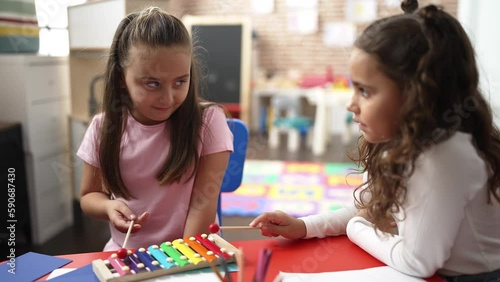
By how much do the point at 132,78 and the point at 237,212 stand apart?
1.87 meters

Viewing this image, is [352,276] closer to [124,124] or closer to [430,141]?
[430,141]

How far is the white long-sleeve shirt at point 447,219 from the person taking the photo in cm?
68

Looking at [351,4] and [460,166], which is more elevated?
[351,4]

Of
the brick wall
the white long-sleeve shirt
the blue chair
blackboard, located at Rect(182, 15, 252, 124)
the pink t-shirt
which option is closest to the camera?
the white long-sleeve shirt

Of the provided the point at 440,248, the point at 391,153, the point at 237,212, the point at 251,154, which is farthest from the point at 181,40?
the point at 251,154

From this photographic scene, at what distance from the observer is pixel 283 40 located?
220 inches

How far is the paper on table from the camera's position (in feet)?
2.39

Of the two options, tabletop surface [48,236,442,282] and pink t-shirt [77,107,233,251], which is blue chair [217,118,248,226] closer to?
pink t-shirt [77,107,233,251]

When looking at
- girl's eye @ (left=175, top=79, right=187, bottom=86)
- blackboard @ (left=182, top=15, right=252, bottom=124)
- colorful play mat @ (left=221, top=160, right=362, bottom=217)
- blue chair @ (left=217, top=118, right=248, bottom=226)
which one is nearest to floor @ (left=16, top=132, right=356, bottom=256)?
colorful play mat @ (left=221, top=160, right=362, bottom=217)

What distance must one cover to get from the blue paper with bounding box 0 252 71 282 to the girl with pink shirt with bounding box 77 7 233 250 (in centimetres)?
26

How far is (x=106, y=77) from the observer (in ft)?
3.65

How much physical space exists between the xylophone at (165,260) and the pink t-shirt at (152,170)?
321 mm

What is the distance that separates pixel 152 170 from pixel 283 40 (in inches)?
185

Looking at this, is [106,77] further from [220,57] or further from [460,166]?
[220,57]
